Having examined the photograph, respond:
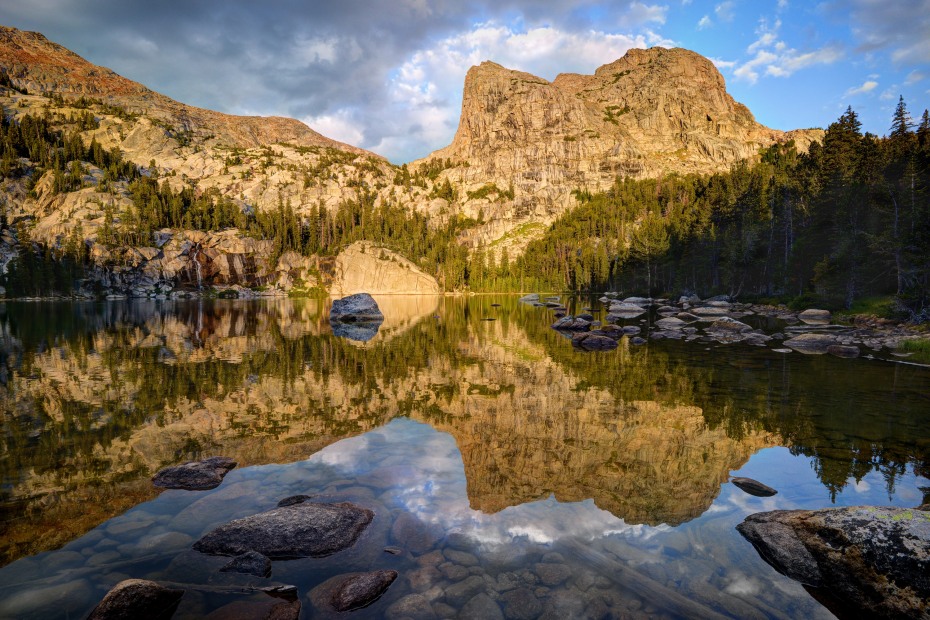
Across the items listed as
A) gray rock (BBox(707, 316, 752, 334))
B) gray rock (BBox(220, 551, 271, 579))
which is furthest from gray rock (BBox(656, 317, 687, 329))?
gray rock (BBox(220, 551, 271, 579))

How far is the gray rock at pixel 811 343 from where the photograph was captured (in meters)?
26.3

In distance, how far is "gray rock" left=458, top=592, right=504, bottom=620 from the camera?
5.36 m

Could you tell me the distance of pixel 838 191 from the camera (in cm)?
5544

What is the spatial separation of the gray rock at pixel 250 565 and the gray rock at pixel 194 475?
132 inches

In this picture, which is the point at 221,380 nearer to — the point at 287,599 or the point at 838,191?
the point at 287,599

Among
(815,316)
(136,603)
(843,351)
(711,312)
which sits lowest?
(136,603)

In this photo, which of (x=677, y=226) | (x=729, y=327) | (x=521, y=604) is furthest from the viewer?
(x=677, y=226)

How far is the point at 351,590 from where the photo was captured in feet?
18.4

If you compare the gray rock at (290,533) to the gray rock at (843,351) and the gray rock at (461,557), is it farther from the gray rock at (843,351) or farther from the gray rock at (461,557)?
the gray rock at (843,351)

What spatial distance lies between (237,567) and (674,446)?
1050cm

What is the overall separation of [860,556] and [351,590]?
723 centimetres

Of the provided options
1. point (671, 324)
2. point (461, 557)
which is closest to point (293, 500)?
point (461, 557)

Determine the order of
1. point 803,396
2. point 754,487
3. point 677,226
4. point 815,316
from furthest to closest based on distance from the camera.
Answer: point 677,226 < point 815,316 < point 803,396 < point 754,487

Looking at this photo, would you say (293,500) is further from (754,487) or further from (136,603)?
(754,487)
